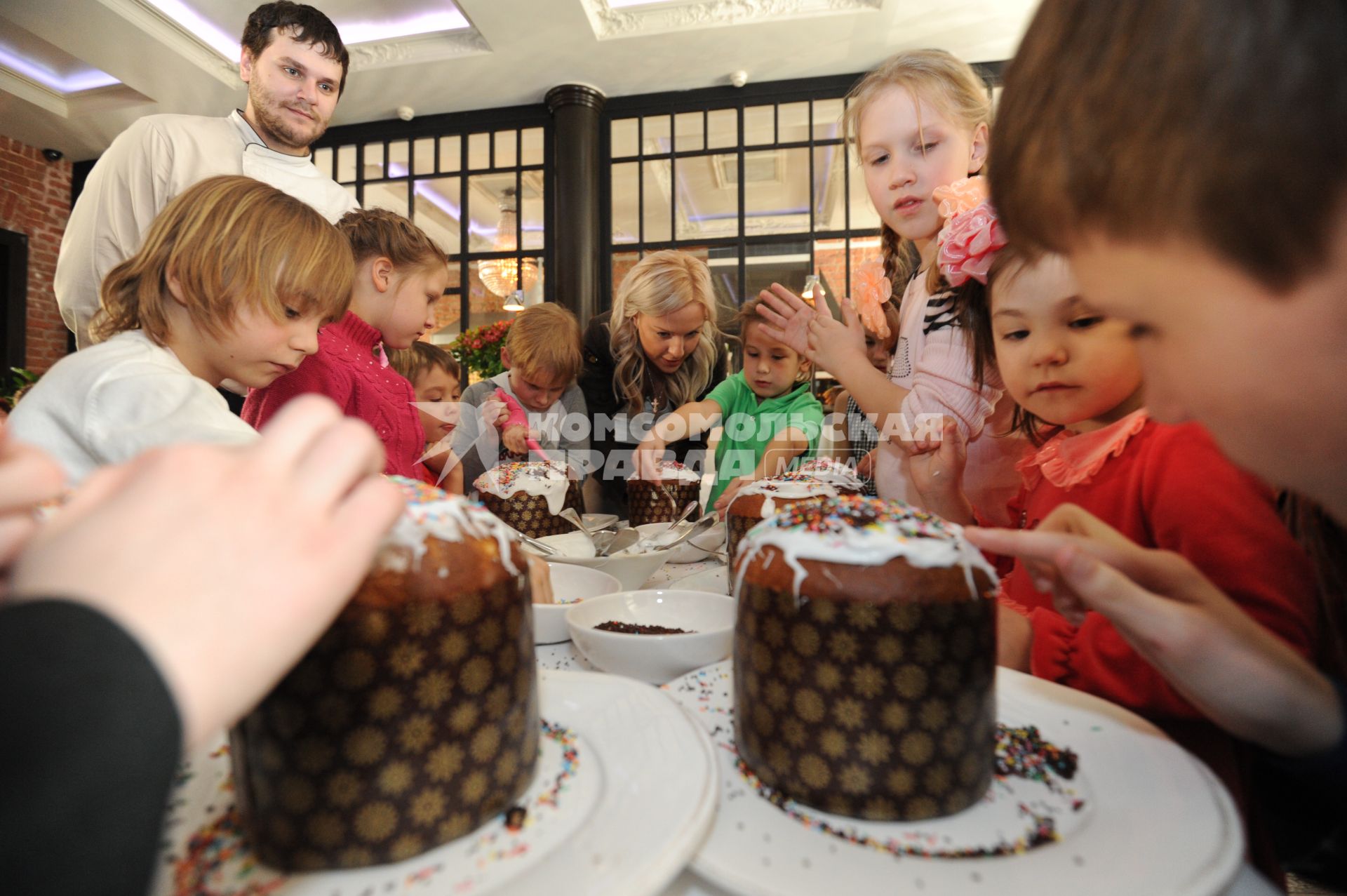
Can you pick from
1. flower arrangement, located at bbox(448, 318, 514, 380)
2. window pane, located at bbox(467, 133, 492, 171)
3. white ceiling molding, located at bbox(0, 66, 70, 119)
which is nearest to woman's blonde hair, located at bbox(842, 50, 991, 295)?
flower arrangement, located at bbox(448, 318, 514, 380)

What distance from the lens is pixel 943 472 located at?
1375 mm

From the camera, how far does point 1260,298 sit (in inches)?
17.4

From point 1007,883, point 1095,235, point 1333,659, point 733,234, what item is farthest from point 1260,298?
point 733,234

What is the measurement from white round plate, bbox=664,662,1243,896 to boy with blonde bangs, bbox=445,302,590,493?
90.8 inches

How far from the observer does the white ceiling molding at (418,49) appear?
16.9ft

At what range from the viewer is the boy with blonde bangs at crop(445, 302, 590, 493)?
289 centimetres

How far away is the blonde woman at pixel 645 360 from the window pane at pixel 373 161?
4710mm

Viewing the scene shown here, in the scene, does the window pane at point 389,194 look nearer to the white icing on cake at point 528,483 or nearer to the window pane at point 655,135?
the window pane at point 655,135

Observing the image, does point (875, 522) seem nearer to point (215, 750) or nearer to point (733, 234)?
point (215, 750)

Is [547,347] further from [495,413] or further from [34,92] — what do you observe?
[34,92]

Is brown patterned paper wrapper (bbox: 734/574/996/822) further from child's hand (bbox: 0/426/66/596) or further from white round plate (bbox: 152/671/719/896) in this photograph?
child's hand (bbox: 0/426/66/596)

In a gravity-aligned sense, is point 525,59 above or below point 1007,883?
above

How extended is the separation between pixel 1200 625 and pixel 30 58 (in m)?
8.18

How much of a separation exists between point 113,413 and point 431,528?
0.81m
